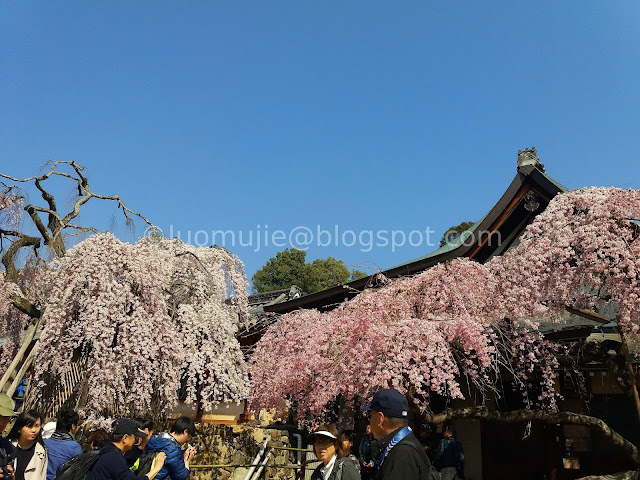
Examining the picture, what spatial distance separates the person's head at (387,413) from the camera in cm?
346

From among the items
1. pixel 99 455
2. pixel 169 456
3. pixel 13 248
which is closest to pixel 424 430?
pixel 169 456

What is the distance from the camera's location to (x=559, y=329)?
33.7 ft

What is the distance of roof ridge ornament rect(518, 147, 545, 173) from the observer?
1419 centimetres

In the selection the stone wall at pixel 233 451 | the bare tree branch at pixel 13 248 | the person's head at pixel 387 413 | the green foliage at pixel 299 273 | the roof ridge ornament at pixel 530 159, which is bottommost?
the stone wall at pixel 233 451

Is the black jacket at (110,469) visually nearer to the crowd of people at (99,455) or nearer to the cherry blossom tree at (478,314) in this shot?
the crowd of people at (99,455)

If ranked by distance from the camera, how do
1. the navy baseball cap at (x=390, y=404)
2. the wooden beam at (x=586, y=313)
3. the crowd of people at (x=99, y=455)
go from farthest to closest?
the wooden beam at (x=586, y=313) → the crowd of people at (x=99, y=455) → the navy baseball cap at (x=390, y=404)

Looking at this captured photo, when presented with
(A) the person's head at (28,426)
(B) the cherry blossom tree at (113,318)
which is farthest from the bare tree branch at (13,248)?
(A) the person's head at (28,426)

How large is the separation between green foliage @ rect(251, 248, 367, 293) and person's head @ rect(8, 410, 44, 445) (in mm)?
39963

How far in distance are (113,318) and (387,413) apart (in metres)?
8.57

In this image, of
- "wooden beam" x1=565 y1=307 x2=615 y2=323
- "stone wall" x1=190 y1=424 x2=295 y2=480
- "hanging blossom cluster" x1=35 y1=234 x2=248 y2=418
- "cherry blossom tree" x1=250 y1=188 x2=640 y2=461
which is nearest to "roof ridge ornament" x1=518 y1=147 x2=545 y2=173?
"cherry blossom tree" x1=250 y1=188 x2=640 y2=461

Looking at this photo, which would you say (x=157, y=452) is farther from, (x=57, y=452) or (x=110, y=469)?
(x=57, y=452)

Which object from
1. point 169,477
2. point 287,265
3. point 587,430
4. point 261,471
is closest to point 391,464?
point 169,477

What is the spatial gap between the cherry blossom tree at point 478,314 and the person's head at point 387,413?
5374 mm

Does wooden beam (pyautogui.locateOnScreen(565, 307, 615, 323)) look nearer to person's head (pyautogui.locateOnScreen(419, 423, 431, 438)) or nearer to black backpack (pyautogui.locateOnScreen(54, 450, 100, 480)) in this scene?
person's head (pyautogui.locateOnScreen(419, 423, 431, 438))
